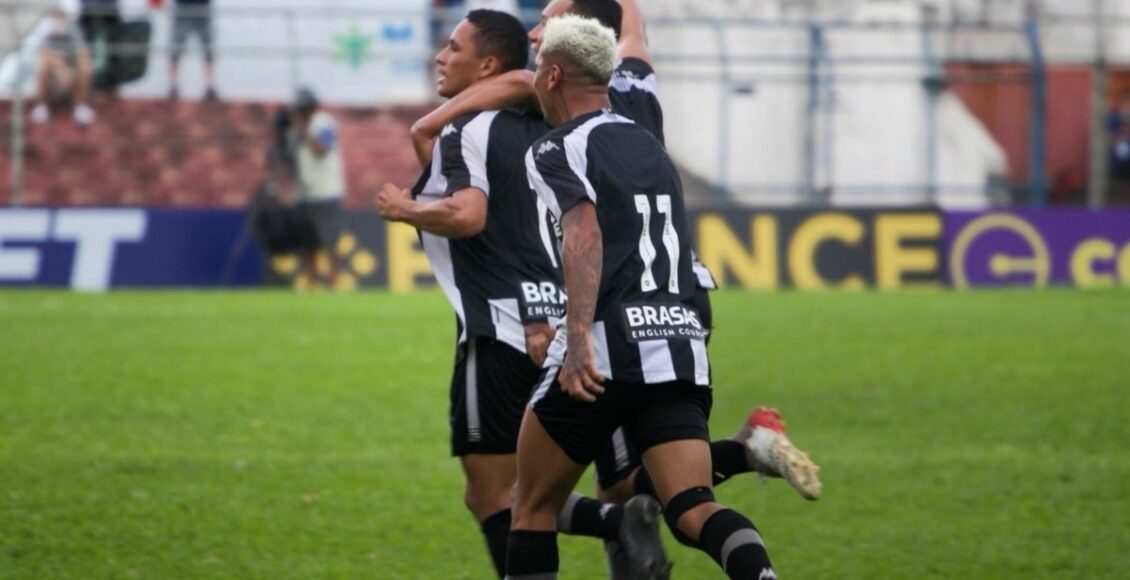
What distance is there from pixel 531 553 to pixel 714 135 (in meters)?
20.5

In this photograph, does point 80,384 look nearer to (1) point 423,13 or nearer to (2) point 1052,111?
(1) point 423,13

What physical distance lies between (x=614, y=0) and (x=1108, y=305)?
14.6m

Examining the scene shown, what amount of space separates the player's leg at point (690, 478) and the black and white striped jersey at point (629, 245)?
0.36ft

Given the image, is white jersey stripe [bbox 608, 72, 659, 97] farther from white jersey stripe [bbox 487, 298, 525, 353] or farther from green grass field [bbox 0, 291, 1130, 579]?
green grass field [bbox 0, 291, 1130, 579]

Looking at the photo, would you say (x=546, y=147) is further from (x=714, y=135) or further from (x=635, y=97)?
(x=714, y=135)

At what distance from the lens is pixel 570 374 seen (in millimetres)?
5547

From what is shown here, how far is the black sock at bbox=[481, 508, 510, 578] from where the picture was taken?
657 centimetres

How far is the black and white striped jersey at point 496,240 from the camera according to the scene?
21.5ft

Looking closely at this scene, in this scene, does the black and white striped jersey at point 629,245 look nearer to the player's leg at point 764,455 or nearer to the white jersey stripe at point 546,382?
the white jersey stripe at point 546,382

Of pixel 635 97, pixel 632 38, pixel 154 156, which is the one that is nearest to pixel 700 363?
pixel 635 97

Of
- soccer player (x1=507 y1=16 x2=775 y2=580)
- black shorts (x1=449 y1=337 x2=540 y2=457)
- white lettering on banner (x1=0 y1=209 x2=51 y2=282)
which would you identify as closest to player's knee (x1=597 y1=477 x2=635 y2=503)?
black shorts (x1=449 y1=337 x2=540 y2=457)

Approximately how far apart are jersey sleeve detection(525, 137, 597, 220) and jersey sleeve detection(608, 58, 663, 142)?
1.23 m

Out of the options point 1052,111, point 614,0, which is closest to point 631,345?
point 614,0

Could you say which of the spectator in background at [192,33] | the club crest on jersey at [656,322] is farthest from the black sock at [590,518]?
the spectator in background at [192,33]
